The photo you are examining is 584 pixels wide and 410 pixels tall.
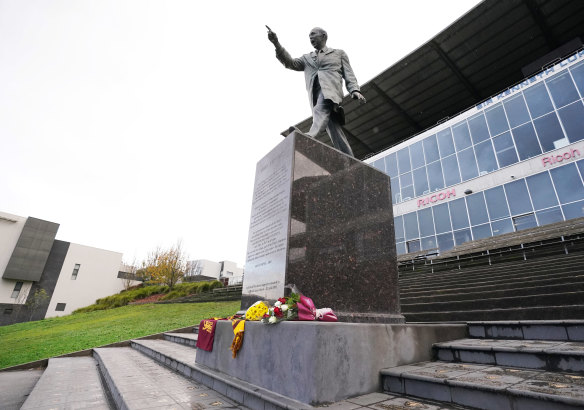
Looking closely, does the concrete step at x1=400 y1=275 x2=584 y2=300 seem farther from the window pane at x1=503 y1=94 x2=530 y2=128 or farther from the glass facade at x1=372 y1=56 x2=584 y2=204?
the window pane at x1=503 y1=94 x2=530 y2=128

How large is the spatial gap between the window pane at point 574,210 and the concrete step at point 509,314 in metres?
15.8

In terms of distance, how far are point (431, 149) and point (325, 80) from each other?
20.3 meters

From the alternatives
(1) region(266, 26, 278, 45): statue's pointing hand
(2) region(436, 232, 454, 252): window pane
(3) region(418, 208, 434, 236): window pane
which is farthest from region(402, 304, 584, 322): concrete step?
(3) region(418, 208, 434, 236): window pane

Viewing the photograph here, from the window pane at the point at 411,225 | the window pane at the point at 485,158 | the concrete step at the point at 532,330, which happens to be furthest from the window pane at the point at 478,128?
the concrete step at the point at 532,330

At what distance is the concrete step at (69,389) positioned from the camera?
126 inches

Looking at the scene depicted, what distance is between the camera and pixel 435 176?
21.7 metres

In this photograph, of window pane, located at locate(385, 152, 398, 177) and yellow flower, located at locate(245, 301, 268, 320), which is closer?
yellow flower, located at locate(245, 301, 268, 320)

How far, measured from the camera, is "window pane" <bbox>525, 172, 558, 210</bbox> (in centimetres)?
1598

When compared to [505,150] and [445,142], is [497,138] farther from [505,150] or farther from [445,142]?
[445,142]

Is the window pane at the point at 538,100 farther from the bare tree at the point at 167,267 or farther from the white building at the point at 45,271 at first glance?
the white building at the point at 45,271

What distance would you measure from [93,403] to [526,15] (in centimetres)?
2441

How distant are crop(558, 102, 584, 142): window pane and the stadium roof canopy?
4227 mm

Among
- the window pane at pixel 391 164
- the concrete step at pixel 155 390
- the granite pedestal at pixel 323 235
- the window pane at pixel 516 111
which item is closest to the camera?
the concrete step at pixel 155 390

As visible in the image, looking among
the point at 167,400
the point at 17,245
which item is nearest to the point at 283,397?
the point at 167,400
